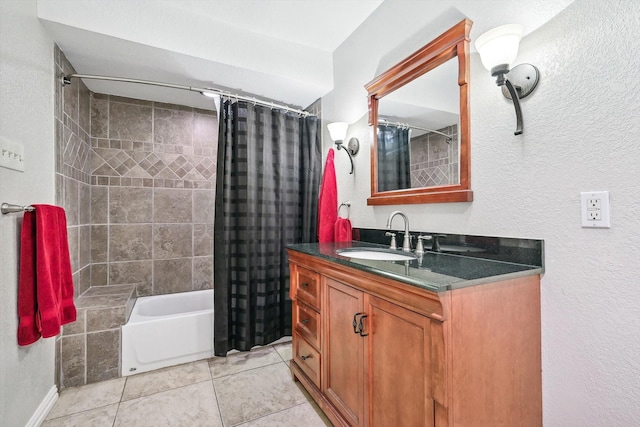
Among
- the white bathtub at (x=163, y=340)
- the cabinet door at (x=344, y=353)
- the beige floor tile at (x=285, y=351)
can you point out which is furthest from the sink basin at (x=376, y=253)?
the white bathtub at (x=163, y=340)

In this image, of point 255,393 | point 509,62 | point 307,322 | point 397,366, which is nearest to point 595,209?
point 509,62

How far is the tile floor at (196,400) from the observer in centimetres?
150

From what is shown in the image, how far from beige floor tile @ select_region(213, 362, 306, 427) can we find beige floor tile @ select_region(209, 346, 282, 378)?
0.20ft

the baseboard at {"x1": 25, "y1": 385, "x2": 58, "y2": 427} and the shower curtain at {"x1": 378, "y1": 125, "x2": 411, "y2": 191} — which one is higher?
the shower curtain at {"x1": 378, "y1": 125, "x2": 411, "y2": 191}

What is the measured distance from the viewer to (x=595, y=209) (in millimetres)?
929

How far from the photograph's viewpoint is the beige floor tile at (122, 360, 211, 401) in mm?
1762

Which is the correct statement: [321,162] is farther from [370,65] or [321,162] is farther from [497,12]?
[497,12]

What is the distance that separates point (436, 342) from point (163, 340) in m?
1.94

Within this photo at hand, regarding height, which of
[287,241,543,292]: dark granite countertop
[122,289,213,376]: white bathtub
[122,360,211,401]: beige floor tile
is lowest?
[122,360,211,401]: beige floor tile

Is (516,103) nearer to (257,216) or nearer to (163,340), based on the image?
(257,216)

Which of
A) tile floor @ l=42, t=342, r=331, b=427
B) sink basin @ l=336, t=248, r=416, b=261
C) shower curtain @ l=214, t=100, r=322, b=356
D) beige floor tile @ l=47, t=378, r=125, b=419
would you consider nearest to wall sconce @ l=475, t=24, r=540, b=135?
sink basin @ l=336, t=248, r=416, b=261

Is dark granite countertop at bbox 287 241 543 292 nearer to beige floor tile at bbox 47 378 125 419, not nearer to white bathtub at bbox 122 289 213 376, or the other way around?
white bathtub at bbox 122 289 213 376

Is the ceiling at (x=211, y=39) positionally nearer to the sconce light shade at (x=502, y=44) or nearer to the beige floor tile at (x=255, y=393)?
the sconce light shade at (x=502, y=44)

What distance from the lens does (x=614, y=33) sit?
89 centimetres
